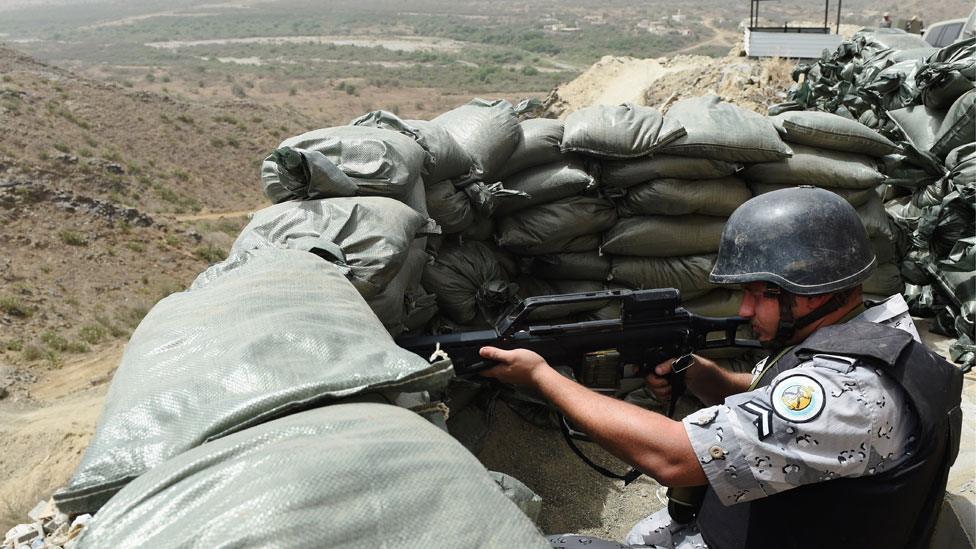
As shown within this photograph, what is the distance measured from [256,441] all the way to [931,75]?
4.91 metres

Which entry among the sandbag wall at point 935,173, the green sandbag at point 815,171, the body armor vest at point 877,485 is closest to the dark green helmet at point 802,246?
the body armor vest at point 877,485

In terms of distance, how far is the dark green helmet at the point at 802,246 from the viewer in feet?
6.13

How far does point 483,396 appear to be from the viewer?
3.97 meters

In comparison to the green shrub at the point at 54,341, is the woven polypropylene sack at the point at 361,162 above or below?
above

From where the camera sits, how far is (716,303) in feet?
14.6

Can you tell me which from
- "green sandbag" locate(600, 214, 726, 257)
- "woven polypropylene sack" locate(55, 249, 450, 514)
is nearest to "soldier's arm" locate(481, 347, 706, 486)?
"woven polypropylene sack" locate(55, 249, 450, 514)

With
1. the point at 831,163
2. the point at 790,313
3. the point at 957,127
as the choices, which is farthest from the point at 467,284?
the point at 957,127

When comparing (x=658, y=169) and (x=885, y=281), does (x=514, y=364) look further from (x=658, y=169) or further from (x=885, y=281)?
(x=885, y=281)

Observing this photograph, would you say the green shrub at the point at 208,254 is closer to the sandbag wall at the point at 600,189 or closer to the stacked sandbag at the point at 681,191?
the sandbag wall at the point at 600,189

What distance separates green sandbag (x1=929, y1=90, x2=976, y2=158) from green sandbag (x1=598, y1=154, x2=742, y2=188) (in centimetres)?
147

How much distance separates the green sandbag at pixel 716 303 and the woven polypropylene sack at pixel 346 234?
2273 mm

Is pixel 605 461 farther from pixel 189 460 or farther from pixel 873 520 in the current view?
pixel 189 460

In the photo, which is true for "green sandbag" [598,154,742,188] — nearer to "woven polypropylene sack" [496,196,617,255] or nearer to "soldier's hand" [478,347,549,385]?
"woven polypropylene sack" [496,196,617,255]

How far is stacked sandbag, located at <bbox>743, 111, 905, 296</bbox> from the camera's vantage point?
4.23 m
